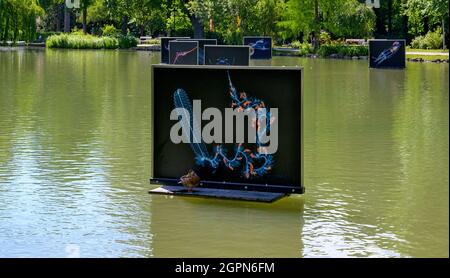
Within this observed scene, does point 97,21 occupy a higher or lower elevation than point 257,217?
higher

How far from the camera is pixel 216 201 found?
14555 mm

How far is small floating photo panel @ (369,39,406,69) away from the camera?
51.0 metres

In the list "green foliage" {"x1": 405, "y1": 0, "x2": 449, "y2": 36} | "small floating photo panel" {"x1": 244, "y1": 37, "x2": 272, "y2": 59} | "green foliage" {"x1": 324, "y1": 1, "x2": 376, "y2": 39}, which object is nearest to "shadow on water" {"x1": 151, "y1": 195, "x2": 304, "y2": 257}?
"green foliage" {"x1": 405, "y1": 0, "x2": 449, "y2": 36}

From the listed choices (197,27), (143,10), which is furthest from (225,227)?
(143,10)

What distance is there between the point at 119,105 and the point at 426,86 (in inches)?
524

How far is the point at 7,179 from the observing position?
650 inches

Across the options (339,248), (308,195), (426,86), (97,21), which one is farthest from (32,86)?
(97,21)

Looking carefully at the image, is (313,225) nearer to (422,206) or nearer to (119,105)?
(422,206)

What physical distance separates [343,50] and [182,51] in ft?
73.8

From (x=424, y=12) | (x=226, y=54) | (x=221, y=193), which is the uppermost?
(x=424, y=12)

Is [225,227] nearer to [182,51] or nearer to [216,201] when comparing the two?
[216,201]

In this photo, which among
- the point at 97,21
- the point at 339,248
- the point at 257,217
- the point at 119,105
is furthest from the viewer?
the point at 97,21

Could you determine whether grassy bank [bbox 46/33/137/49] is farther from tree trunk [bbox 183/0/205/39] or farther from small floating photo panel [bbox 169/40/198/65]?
small floating photo panel [bbox 169/40/198/65]

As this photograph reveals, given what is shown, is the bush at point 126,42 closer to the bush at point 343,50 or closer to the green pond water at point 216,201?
the bush at point 343,50
